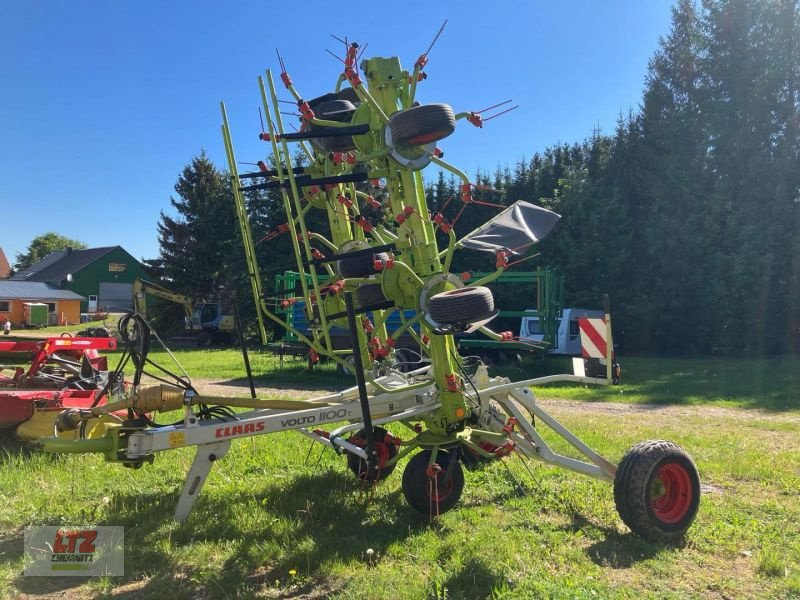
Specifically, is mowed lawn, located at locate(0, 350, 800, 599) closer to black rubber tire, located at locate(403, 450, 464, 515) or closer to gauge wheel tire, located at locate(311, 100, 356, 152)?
black rubber tire, located at locate(403, 450, 464, 515)

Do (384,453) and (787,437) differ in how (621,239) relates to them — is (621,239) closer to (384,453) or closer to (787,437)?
(787,437)

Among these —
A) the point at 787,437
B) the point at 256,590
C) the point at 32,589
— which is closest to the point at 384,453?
the point at 256,590

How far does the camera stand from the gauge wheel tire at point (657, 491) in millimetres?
4672

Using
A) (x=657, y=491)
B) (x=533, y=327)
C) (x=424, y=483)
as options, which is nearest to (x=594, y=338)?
(x=657, y=491)

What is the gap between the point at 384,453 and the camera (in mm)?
5406

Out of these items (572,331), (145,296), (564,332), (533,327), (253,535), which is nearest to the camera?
(253,535)

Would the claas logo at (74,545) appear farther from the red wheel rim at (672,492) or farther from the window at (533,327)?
the window at (533,327)

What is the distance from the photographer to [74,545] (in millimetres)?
4641

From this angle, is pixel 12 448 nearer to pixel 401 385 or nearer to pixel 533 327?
pixel 401 385

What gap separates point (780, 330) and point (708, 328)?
2295mm

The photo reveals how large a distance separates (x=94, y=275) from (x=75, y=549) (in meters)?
58.4

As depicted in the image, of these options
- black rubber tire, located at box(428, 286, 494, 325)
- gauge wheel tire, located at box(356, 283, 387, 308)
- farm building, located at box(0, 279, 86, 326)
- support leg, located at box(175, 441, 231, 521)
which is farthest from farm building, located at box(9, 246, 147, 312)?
black rubber tire, located at box(428, 286, 494, 325)

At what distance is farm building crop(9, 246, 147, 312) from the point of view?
55688 mm

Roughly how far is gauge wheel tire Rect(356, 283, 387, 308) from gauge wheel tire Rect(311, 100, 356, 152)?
4.12 ft
